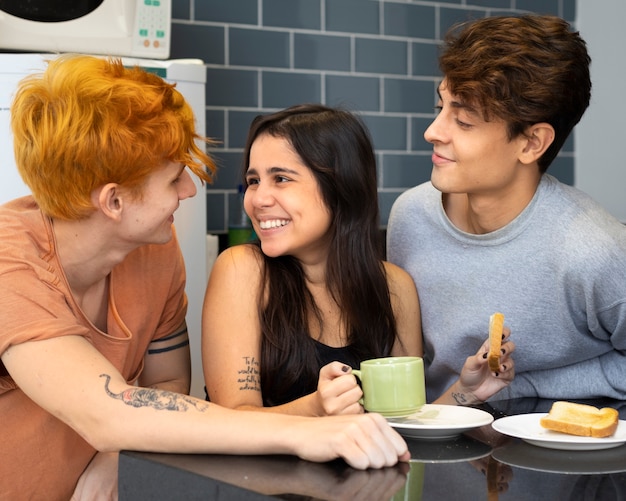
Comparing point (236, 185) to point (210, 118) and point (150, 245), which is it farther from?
point (150, 245)

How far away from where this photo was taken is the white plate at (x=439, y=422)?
1.13m

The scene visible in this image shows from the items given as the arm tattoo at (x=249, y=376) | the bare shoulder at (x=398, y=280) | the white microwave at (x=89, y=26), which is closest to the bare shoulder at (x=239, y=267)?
the arm tattoo at (x=249, y=376)

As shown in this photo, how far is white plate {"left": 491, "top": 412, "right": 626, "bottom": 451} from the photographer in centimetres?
108

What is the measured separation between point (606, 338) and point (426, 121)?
1664mm

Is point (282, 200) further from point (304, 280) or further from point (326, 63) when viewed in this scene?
point (326, 63)

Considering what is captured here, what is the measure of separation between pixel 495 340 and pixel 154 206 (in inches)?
22.1

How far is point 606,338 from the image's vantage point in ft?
5.39

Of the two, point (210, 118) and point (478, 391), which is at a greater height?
point (210, 118)

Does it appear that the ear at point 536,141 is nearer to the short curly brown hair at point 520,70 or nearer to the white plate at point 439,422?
the short curly brown hair at point 520,70

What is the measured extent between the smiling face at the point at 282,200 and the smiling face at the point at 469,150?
0.75ft

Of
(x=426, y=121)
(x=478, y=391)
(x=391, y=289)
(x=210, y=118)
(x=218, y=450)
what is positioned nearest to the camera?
(x=218, y=450)

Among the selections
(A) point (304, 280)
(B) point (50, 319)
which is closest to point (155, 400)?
(B) point (50, 319)


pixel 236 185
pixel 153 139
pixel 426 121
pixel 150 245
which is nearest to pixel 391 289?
pixel 150 245

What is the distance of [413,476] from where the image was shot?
3.28 feet
